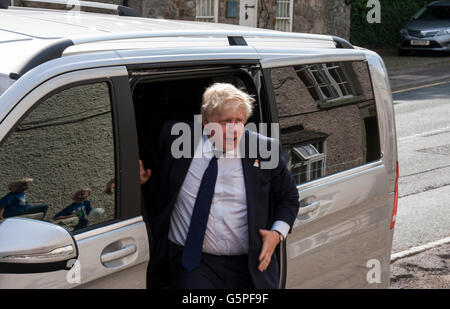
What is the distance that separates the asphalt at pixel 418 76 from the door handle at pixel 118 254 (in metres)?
17.0

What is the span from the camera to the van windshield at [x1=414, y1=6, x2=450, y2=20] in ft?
90.2

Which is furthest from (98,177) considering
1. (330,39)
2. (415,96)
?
(415,96)

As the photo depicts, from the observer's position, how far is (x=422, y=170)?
10625 millimetres

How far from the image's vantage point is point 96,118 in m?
3.21

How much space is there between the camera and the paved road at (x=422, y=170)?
792 cm

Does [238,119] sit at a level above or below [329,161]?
above

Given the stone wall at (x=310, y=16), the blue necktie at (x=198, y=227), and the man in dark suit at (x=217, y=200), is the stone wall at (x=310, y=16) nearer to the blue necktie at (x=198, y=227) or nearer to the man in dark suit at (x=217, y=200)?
the man in dark suit at (x=217, y=200)

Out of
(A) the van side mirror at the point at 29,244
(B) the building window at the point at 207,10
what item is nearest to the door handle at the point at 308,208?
(A) the van side mirror at the point at 29,244

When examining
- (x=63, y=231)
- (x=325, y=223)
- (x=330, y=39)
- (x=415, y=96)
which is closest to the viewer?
(x=63, y=231)

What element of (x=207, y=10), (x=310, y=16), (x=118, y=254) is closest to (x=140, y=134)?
(x=118, y=254)

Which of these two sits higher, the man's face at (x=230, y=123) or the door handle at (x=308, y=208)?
the man's face at (x=230, y=123)

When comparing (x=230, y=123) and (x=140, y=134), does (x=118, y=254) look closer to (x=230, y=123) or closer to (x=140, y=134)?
(x=230, y=123)
